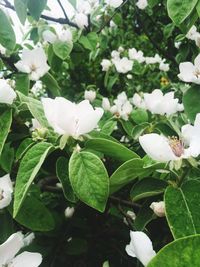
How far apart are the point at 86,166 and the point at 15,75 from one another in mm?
819

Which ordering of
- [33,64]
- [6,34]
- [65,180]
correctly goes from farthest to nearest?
[33,64] → [6,34] → [65,180]

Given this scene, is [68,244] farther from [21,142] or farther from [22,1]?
[22,1]

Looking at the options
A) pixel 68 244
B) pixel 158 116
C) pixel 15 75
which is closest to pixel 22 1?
pixel 15 75

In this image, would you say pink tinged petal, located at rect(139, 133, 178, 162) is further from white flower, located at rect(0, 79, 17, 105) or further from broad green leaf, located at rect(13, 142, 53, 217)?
white flower, located at rect(0, 79, 17, 105)

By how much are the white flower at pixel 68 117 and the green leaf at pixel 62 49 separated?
3.30 ft

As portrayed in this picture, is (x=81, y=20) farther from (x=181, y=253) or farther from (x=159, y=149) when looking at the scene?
(x=181, y=253)

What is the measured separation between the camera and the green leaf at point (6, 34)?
4.26 ft

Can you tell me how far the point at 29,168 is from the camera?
2.74ft

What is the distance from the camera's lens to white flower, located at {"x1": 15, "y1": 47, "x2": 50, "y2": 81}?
1562mm

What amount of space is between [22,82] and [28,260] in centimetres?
87

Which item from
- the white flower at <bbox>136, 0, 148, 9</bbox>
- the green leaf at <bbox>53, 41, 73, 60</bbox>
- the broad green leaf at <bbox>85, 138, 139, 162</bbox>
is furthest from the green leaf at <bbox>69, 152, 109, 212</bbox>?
the white flower at <bbox>136, 0, 148, 9</bbox>

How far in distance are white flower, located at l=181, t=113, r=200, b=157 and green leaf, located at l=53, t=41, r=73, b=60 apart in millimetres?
1070

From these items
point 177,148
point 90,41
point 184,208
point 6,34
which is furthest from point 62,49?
point 184,208

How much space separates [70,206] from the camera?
1261 millimetres
